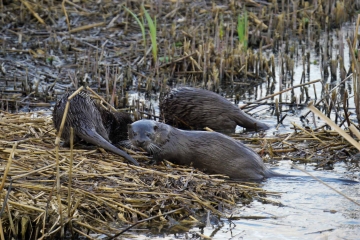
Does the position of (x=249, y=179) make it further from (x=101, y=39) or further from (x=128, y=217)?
(x=101, y=39)

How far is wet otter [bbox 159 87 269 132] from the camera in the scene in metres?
7.24

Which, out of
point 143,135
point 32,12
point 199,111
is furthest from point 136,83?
point 143,135

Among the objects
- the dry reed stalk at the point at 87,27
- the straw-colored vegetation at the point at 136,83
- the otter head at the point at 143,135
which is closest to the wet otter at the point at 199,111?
the straw-colored vegetation at the point at 136,83

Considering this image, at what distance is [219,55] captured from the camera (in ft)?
29.3

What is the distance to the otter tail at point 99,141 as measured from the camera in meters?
5.38

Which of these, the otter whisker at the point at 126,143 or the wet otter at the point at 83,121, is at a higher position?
the wet otter at the point at 83,121

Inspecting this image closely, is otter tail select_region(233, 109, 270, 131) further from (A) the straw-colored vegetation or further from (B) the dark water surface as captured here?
(B) the dark water surface

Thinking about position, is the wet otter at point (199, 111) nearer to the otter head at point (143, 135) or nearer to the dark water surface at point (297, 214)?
the dark water surface at point (297, 214)

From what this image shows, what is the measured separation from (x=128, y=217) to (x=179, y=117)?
2894mm

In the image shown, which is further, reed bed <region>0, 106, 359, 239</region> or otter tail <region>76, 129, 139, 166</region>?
otter tail <region>76, 129, 139, 166</region>

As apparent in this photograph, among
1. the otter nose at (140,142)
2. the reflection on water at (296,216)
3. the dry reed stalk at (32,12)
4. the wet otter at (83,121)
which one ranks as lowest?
the reflection on water at (296,216)

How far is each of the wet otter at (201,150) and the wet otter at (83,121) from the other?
0.27 m

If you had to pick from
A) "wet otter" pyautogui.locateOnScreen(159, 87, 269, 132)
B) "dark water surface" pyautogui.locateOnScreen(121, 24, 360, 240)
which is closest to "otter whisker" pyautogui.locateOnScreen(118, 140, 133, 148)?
"dark water surface" pyautogui.locateOnScreen(121, 24, 360, 240)

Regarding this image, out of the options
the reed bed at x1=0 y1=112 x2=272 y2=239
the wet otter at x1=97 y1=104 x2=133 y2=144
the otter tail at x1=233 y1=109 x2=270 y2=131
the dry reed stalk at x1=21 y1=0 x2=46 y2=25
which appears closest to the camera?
the reed bed at x1=0 y1=112 x2=272 y2=239
